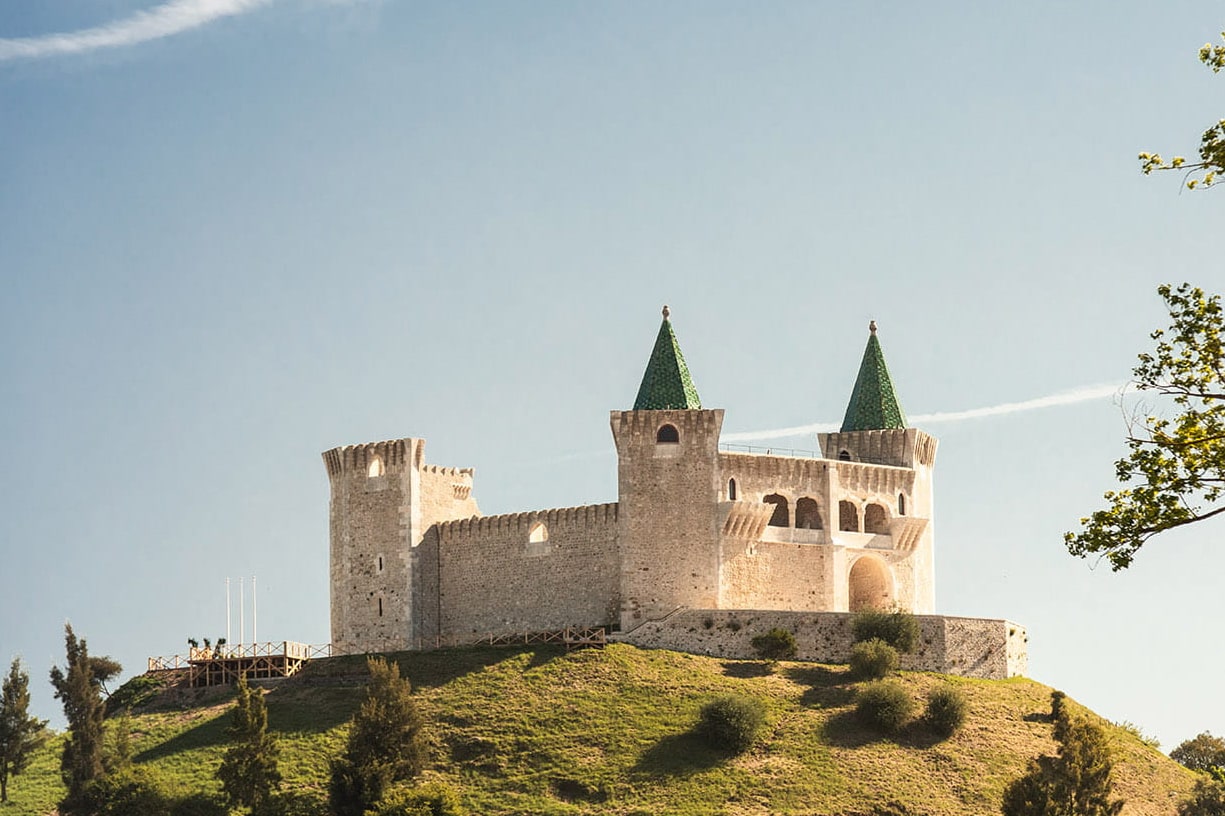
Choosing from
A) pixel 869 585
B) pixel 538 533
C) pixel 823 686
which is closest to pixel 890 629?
pixel 823 686

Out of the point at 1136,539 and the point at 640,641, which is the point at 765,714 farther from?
the point at 1136,539

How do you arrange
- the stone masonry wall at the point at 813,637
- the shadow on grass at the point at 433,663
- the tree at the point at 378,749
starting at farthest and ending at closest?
the stone masonry wall at the point at 813,637, the shadow on grass at the point at 433,663, the tree at the point at 378,749

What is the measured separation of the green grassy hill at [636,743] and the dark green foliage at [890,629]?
1379 millimetres

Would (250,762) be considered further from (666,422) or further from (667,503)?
(666,422)

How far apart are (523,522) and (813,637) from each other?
465 inches

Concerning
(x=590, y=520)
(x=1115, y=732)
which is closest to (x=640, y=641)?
(x=590, y=520)

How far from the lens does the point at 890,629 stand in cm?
6256

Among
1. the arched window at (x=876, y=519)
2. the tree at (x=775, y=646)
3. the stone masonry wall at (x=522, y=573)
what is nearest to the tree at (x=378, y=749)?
the stone masonry wall at (x=522, y=573)

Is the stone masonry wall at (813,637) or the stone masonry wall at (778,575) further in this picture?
the stone masonry wall at (778,575)

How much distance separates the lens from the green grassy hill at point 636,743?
175ft

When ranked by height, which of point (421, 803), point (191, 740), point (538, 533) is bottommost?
point (421, 803)

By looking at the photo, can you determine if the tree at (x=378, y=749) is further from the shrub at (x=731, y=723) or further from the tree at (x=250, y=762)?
the shrub at (x=731, y=723)

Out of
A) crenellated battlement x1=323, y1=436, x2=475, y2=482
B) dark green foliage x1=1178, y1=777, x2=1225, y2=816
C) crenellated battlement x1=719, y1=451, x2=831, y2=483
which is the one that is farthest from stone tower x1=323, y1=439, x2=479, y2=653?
dark green foliage x1=1178, y1=777, x2=1225, y2=816

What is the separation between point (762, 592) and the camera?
66.0m
